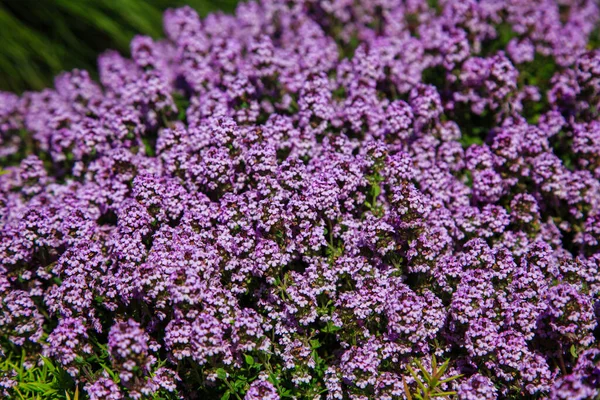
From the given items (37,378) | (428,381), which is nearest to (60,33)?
(37,378)

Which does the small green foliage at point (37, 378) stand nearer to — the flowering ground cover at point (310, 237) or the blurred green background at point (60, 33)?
the flowering ground cover at point (310, 237)

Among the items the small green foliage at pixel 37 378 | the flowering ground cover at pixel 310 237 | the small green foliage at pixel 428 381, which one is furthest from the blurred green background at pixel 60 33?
the small green foliage at pixel 428 381

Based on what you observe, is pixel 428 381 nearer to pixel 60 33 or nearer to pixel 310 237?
pixel 310 237

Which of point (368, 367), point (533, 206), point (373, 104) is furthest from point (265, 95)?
point (368, 367)

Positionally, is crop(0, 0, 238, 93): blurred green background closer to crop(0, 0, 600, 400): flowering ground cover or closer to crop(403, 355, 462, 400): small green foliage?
crop(0, 0, 600, 400): flowering ground cover

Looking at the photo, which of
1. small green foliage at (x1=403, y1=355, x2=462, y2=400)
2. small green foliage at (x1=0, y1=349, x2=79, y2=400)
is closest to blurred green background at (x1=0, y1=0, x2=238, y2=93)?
small green foliage at (x1=0, y1=349, x2=79, y2=400)

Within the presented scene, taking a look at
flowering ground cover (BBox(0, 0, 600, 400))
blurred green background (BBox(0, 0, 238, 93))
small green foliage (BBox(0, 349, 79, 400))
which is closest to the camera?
flowering ground cover (BBox(0, 0, 600, 400))
